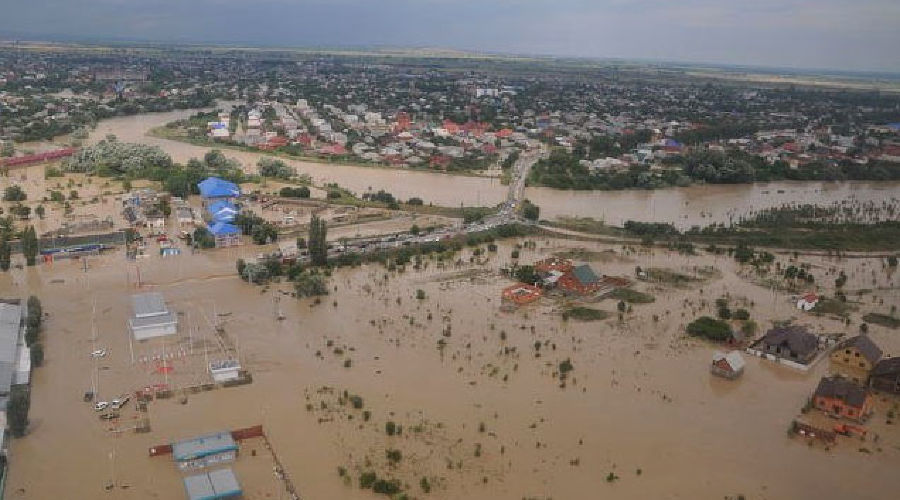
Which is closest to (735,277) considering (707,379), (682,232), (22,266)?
(682,232)

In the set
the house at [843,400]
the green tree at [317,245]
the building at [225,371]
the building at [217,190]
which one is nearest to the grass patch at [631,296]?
the house at [843,400]

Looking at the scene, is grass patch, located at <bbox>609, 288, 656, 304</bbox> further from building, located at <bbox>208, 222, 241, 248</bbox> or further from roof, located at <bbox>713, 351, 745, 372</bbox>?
building, located at <bbox>208, 222, 241, 248</bbox>

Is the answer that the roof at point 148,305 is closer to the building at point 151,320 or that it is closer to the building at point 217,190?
the building at point 151,320

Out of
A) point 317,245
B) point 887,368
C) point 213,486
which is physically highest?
point 317,245

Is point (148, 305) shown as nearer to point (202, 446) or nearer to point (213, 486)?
point (202, 446)

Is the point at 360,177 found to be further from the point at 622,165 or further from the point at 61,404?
the point at 61,404

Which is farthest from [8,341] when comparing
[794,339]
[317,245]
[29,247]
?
[794,339]
